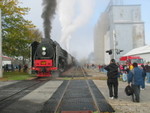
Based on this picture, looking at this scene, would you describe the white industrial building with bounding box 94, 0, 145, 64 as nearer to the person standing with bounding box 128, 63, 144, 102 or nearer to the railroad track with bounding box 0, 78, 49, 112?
A: the railroad track with bounding box 0, 78, 49, 112

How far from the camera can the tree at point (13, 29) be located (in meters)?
28.5

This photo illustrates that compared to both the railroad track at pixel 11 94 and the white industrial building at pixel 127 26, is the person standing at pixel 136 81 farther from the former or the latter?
the white industrial building at pixel 127 26

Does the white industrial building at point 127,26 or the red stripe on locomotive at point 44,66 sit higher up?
the white industrial building at point 127,26

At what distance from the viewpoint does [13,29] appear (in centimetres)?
2886

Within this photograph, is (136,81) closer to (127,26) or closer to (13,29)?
(13,29)

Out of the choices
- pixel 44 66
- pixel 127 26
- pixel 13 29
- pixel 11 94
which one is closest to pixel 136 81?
pixel 11 94

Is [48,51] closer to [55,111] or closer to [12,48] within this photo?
[12,48]

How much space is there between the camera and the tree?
28.5m

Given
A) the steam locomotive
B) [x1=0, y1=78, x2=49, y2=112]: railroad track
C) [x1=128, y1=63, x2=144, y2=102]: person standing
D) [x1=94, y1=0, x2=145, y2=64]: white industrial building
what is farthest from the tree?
[x1=94, y1=0, x2=145, y2=64]: white industrial building

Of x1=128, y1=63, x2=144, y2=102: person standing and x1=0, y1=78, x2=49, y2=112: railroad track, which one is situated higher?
x1=128, y1=63, x2=144, y2=102: person standing

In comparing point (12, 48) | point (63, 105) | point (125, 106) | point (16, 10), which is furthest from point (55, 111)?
point (16, 10)

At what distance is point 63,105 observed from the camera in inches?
336

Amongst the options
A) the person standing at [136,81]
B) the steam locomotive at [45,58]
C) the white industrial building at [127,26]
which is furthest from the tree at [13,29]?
the white industrial building at [127,26]

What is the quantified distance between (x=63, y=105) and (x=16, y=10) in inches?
951
